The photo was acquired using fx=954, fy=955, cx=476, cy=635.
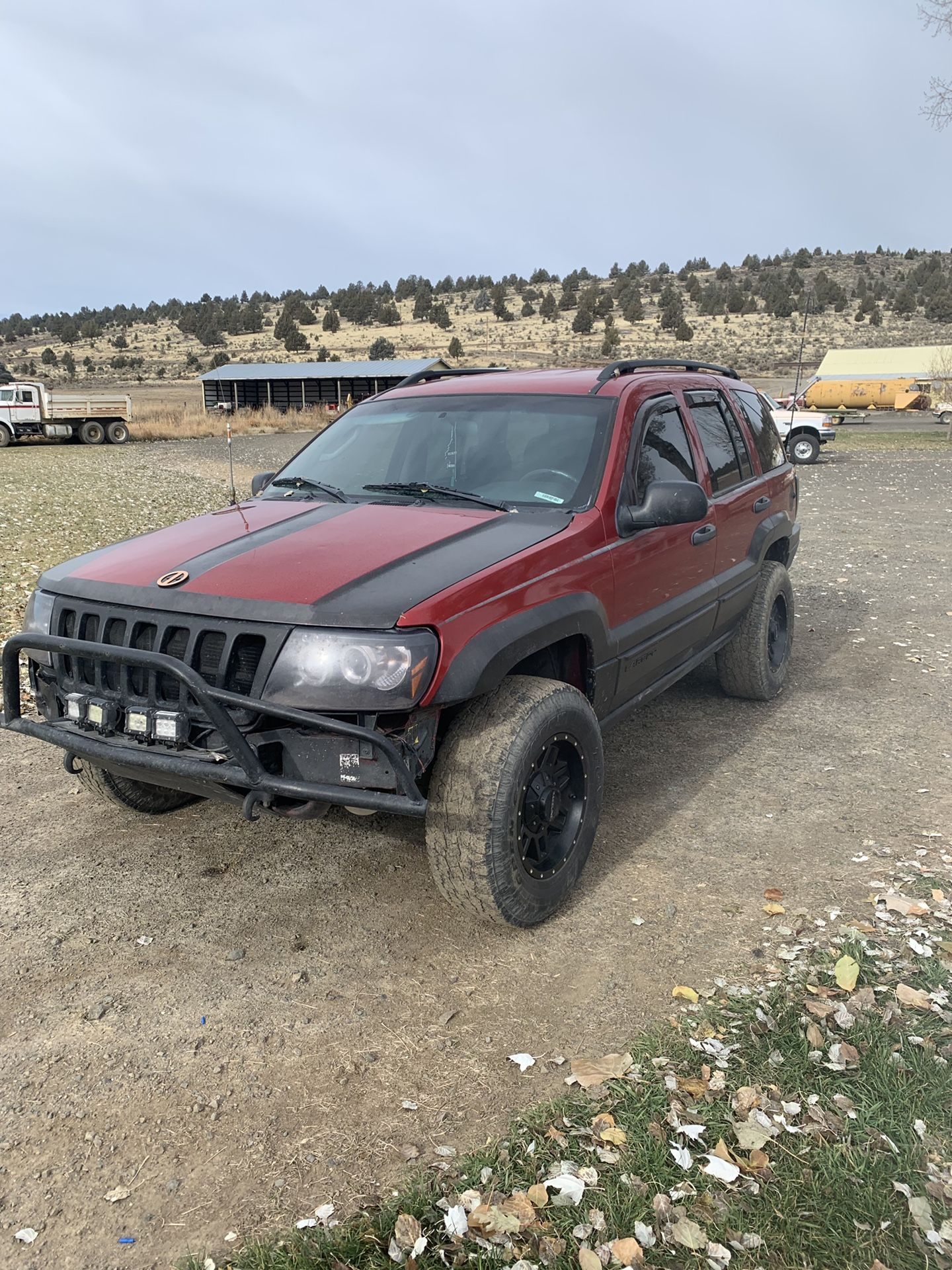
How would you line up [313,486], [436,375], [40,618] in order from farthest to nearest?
[436,375], [313,486], [40,618]

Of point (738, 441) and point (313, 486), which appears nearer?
point (313, 486)

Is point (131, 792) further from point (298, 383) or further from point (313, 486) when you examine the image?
point (298, 383)

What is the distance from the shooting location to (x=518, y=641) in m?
3.17

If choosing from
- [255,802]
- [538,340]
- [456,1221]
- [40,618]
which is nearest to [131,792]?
[40,618]

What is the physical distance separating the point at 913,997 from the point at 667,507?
76.2 inches

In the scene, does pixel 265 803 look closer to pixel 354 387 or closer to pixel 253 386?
pixel 354 387

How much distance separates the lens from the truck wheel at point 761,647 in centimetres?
568

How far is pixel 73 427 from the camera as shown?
3403cm


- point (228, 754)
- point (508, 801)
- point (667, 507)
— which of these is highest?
point (667, 507)

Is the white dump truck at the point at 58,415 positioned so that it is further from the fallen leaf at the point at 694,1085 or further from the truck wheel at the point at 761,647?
the fallen leaf at the point at 694,1085

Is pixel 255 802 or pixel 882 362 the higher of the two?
pixel 882 362

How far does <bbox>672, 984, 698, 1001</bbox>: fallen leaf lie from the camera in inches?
119

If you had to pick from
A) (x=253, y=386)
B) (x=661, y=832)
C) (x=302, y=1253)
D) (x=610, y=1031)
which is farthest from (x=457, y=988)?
(x=253, y=386)

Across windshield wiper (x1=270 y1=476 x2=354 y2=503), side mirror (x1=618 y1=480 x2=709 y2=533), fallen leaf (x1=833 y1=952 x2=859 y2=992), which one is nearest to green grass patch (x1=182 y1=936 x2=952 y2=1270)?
fallen leaf (x1=833 y1=952 x2=859 y2=992)
